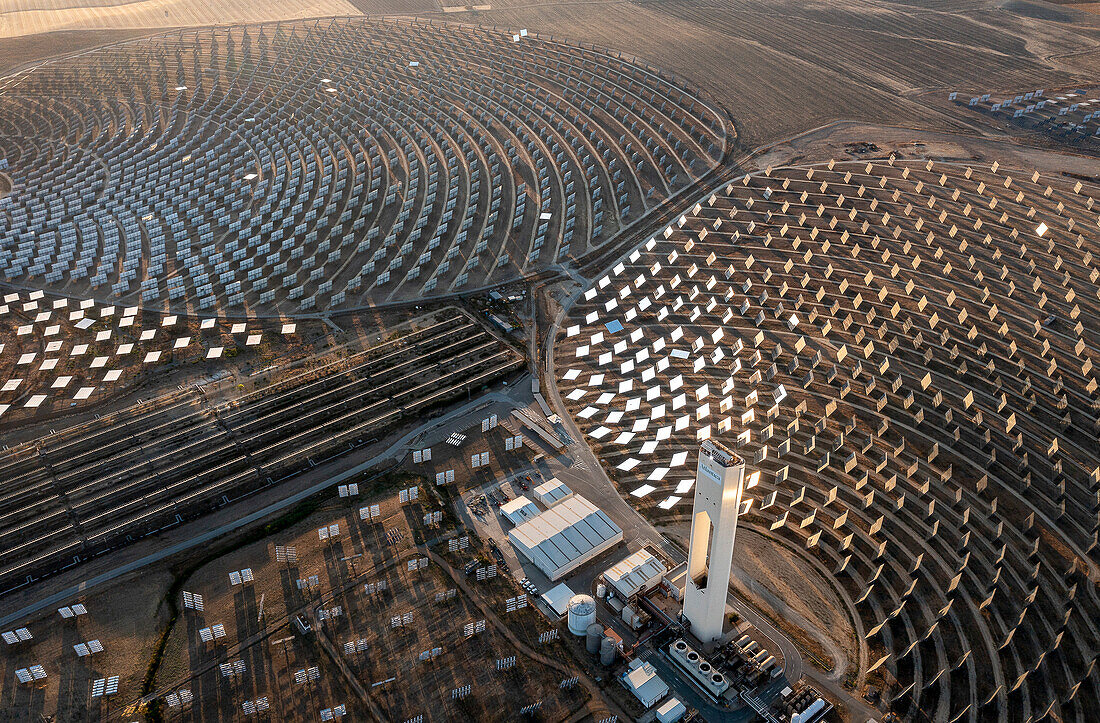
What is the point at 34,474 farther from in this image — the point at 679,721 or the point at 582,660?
the point at 679,721

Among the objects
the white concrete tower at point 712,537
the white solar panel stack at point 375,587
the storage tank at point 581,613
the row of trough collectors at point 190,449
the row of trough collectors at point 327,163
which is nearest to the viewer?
the white concrete tower at point 712,537

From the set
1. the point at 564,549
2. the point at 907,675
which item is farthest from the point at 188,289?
the point at 907,675

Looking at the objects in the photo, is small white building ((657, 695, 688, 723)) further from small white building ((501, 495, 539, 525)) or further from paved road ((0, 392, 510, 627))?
paved road ((0, 392, 510, 627))

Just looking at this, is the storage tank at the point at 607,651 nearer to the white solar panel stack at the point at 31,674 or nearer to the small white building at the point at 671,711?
the small white building at the point at 671,711

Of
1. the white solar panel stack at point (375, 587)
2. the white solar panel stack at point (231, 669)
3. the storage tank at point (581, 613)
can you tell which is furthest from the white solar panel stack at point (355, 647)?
the storage tank at point (581, 613)

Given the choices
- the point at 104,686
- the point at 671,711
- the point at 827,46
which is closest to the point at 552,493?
the point at 671,711

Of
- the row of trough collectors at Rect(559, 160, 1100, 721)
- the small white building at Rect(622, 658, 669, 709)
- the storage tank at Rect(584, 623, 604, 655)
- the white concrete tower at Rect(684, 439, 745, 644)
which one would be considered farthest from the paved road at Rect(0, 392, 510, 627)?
the white concrete tower at Rect(684, 439, 745, 644)
